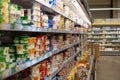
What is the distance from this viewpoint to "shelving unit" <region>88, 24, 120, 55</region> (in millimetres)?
17359

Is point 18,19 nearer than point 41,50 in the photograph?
Yes

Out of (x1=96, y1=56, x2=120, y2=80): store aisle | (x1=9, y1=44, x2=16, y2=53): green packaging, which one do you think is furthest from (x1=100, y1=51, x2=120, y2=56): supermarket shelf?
(x1=9, y1=44, x2=16, y2=53): green packaging

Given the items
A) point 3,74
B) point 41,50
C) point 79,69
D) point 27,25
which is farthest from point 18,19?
point 79,69

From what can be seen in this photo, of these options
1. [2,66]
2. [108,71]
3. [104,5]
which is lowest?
[108,71]

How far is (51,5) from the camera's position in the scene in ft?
9.82

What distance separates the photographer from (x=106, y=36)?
17.5m

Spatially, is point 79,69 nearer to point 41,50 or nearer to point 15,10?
point 41,50

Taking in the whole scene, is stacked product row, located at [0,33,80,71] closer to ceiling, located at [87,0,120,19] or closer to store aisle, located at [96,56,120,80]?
store aisle, located at [96,56,120,80]

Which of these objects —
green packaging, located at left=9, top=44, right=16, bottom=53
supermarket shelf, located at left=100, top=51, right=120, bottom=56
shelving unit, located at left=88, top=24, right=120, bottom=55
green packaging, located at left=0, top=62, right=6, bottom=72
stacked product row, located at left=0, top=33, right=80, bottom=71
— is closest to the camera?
green packaging, located at left=0, top=62, right=6, bottom=72

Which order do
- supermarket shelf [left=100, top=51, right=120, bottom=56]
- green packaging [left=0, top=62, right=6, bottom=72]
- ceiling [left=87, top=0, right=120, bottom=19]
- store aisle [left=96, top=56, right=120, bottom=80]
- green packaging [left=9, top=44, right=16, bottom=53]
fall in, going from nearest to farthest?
1. green packaging [left=0, top=62, right=6, bottom=72]
2. green packaging [left=9, top=44, right=16, bottom=53]
3. store aisle [left=96, top=56, right=120, bottom=80]
4. supermarket shelf [left=100, top=51, right=120, bottom=56]
5. ceiling [left=87, top=0, right=120, bottom=19]

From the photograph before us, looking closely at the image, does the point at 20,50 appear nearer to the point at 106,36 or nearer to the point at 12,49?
the point at 12,49

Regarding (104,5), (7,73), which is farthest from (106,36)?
(7,73)

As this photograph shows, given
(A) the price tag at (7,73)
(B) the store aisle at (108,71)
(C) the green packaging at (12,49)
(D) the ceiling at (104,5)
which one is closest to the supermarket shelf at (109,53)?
(D) the ceiling at (104,5)

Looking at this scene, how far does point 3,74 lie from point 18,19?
0.51 metres
